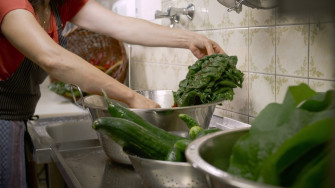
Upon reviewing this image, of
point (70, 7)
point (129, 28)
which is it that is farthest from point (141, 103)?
point (70, 7)

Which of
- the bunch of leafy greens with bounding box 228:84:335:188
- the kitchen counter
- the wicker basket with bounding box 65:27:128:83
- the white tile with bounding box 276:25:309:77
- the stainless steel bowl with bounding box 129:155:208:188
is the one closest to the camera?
the bunch of leafy greens with bounding box 228:84:335:188

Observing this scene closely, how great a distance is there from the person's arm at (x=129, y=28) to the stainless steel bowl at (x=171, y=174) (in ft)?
2.70

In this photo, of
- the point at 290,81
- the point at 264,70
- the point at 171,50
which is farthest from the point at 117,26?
the point at 290,81

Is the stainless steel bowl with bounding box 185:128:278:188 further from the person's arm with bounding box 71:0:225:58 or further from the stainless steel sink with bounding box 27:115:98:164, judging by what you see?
the stainless steel sink with bounding box 27:115:98:164

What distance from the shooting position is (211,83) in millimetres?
1178

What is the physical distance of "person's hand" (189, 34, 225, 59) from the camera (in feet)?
4.54

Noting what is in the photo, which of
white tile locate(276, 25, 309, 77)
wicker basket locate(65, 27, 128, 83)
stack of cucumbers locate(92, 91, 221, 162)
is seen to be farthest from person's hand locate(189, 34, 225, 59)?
wicker basket locate(65, 27, 128, 83)

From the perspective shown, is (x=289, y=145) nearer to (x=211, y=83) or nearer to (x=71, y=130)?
(x=211, y=83)

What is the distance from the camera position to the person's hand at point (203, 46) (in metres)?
1.38

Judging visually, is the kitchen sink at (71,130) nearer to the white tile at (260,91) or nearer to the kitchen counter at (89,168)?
the kitchen counter at (89,168)

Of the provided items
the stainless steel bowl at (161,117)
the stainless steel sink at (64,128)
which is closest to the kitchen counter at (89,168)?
the stainless steel bowl at (161,117)

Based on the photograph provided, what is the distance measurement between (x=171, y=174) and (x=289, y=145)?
0.32 meters

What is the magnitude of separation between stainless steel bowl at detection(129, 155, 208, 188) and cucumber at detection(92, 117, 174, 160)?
29mm

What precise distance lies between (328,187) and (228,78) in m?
0.97
